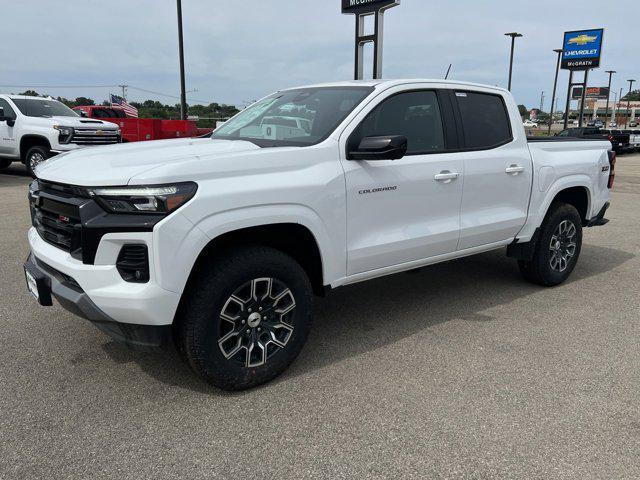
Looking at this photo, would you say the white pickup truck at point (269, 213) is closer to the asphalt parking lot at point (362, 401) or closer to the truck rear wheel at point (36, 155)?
the asphalt parking lot at point (362, 401)

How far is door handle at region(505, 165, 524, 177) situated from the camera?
4.59m

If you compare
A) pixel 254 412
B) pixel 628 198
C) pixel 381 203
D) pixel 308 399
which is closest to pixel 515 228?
pixel 381 203

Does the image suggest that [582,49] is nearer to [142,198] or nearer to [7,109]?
[7,109]

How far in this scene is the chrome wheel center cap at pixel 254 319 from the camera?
3188 mm

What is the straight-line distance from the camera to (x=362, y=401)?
3135mm

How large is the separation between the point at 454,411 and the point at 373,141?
1.65 metres

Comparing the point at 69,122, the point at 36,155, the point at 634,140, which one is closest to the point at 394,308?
the point at 69,122

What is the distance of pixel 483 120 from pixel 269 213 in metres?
2.37

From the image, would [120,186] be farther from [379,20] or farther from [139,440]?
[379,20]

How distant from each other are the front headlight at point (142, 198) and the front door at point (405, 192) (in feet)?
3.81

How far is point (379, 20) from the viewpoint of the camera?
45.0 ft

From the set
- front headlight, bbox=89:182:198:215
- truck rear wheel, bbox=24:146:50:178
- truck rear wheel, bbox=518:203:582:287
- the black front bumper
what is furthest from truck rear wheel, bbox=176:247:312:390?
truck rear wheel, bbox=24:146:50:178

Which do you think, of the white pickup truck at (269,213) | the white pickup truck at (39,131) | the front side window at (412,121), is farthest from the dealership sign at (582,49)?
the front side window at (412,121)

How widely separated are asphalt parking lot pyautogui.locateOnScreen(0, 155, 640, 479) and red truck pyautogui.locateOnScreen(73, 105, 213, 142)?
49.3 ft
